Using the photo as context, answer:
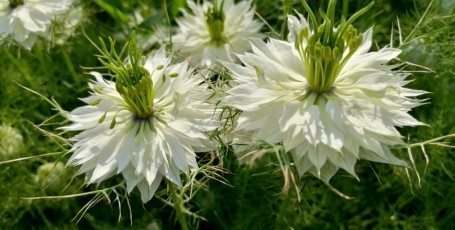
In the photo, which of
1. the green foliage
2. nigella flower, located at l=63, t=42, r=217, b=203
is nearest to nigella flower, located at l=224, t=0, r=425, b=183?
nigella flower, located at l=63, t=42, r=217, b=203

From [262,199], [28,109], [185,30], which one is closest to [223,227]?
[262,199]

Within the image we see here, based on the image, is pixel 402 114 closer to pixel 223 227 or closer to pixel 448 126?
pixel 448 126

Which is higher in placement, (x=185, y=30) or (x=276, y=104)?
(x=276, y=104)

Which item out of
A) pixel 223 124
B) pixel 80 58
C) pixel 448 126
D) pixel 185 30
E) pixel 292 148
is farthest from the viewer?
pixel 80 58

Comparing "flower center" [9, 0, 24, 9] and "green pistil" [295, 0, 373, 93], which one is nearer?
"green pistil" [295, 0, 373, 93]

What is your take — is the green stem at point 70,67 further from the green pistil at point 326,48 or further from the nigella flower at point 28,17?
the green pistil at point 326,48

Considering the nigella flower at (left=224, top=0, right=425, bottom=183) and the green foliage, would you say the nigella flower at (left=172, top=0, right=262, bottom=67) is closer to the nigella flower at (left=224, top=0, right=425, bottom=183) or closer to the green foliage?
the green foliage
